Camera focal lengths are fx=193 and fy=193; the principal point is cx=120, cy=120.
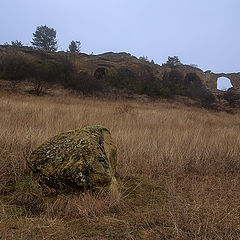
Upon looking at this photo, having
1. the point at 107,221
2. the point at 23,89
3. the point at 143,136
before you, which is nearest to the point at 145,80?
the point at 23,89

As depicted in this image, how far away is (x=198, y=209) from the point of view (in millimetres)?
1871

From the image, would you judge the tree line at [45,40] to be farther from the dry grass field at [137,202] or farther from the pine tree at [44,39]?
the dry grass field at [137,202]

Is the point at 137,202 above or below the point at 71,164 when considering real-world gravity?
below

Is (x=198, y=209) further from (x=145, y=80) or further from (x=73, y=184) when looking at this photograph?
(x=145, y=80)

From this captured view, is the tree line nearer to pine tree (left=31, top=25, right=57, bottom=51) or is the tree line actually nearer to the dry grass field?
pine tree (left=31, top=25, right=57, bottom=51)

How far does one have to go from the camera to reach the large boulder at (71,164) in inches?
81.0

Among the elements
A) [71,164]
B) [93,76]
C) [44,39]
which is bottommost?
[71,164]

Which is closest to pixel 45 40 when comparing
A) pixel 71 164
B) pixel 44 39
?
pixel 44 39

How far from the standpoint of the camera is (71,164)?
209cm

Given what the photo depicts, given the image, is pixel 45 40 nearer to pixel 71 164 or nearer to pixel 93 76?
pixel 93 76

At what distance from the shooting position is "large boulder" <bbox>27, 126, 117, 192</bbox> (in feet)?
6.75

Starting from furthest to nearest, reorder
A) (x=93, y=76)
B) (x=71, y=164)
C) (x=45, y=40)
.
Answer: (x=45, y=40) < (x=93, y=76) < (x=71, y=164)

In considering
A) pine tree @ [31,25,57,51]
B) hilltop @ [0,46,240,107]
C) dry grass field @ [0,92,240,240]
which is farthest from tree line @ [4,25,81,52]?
dry grass field @ [0,92,240,240]

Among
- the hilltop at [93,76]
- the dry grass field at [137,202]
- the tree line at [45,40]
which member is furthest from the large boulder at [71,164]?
the tree line at [45,40]
